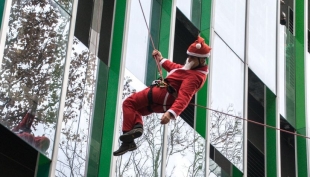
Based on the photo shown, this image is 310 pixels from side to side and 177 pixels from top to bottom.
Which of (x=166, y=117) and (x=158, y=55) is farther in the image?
(x=158, y=55)

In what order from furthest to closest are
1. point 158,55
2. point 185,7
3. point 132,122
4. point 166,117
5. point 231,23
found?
point 231,23, point 185,7, point 158,55, point 132,122, point 166,117

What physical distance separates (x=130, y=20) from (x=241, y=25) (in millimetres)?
4535

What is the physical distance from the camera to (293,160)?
20656 millimetres

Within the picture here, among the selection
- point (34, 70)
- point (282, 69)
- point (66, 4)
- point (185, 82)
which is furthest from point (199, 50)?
point (282, 69)

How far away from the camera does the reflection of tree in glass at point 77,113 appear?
512 inches

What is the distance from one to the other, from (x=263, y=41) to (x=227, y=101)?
267 cm

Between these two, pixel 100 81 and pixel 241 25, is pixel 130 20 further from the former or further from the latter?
pixel 241 25

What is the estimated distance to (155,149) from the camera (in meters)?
15.0

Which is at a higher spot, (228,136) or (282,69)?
(282,69)

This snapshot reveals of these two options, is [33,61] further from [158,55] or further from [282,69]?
[282,69]

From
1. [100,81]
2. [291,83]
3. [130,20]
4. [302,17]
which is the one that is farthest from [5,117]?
[302,17]

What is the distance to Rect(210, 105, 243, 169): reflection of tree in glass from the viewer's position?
17.1 metres

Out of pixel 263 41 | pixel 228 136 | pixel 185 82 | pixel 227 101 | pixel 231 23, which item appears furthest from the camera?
pixel 263 41

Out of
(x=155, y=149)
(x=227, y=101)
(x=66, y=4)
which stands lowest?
(x=155, y=149)
